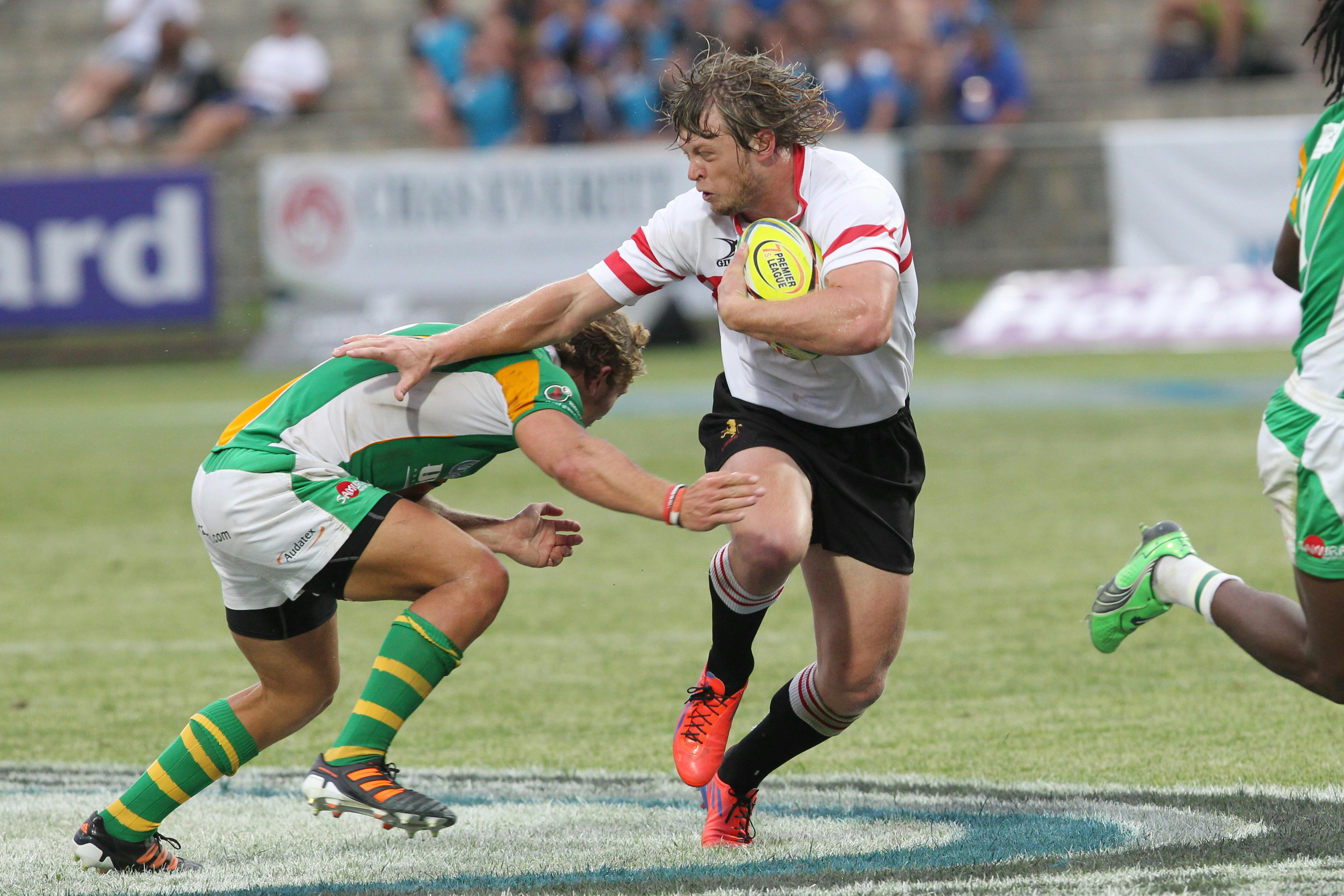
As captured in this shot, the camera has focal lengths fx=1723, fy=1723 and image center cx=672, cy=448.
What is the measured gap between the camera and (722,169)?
448 centimetres

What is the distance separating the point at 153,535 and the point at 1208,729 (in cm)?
654

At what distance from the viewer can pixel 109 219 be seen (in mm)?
18109

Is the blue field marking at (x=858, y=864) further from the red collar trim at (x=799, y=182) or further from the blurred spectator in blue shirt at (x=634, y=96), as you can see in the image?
the blurred spectator in blue shirt at (x=634, y=96)

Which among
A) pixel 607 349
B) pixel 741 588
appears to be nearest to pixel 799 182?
pixel 607 349

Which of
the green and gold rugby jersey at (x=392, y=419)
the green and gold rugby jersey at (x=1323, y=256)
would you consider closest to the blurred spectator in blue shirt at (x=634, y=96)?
the green and gold rugby jersey at (x=392, y=419)

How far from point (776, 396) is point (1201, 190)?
13.2 metres

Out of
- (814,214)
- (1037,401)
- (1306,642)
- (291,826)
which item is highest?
(814,214)

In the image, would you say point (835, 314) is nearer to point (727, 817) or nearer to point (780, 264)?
point (780, 264)

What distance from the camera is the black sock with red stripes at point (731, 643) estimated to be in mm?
4754

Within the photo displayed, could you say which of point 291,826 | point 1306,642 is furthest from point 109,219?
point 1306,642

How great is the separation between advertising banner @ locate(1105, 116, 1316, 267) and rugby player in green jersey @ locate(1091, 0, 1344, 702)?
42.1ft

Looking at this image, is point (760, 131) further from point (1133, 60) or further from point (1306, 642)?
point (1133, 60)

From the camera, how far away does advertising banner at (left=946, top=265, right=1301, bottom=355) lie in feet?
54.2

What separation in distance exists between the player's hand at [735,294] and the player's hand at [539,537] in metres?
0.73
